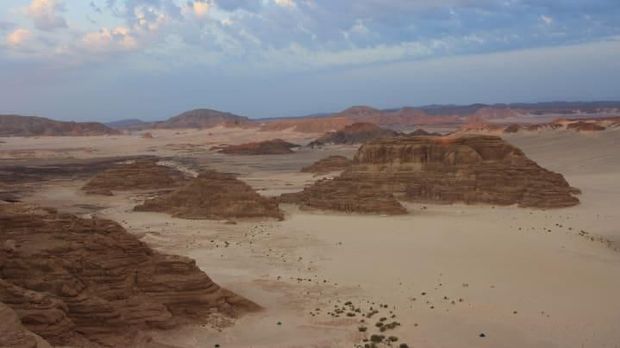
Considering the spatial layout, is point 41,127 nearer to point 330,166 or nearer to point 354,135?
point 354,135

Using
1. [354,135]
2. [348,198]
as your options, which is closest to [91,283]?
[348,198]

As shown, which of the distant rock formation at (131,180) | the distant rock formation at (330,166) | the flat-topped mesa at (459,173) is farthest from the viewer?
the distant rock formation at (330,166)

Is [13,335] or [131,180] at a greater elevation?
[13,335]

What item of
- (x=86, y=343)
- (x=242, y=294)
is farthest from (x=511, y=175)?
(x=86, y=343)

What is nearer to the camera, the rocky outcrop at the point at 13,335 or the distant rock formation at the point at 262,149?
the rocky outcrop at the point at 13,335

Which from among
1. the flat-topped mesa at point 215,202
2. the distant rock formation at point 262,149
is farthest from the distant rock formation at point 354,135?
the flat-topped mesa at point 215,202

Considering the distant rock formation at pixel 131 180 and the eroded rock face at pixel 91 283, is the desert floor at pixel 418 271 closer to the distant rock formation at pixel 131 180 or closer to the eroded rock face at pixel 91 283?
the eroded rock face at pixel 91 283

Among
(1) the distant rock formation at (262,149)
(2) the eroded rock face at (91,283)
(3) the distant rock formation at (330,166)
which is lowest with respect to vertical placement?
(1) the distant rock formation at (262,149)
